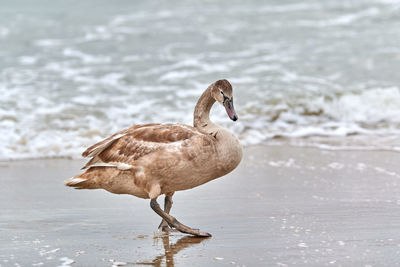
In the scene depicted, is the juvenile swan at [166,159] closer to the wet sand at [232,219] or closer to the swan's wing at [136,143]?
the swan's wing at [136,143]

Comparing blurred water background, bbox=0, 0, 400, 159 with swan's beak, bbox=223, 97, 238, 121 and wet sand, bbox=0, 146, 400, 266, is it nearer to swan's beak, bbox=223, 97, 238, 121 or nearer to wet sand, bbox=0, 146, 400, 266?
wet sand, bbox=0, 146, 400, 266

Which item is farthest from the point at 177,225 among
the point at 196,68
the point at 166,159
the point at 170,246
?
the point at 196,68

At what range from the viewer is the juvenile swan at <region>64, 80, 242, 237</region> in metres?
5.23

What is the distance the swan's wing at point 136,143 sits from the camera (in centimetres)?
537

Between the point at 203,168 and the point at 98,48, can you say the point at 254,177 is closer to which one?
the point at 203,168

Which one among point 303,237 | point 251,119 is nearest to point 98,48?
point 251,119

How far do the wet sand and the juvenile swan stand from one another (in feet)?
1.07

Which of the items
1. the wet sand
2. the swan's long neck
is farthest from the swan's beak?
the wet sand

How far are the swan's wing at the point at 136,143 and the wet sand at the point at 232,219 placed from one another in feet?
1.67

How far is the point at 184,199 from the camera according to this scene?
6648 mm

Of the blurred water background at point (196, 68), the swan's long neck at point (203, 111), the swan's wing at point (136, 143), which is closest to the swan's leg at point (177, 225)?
the swan's wing at point (136, 143)

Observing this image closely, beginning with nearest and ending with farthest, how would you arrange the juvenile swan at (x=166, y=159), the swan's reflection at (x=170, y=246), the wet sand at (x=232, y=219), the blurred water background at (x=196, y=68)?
the swan's reflection at (x=170, y=246)
the wet sand at (x=232, y=219)
the juvenile swan at (x=166, y=159)
the blurred water background at (x=196, y=68)

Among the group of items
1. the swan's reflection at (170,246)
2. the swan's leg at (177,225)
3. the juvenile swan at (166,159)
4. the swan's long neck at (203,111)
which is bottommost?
the swan's reflection at (170,246)

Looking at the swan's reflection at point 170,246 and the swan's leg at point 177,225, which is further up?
the swan's leg at point 177,225
